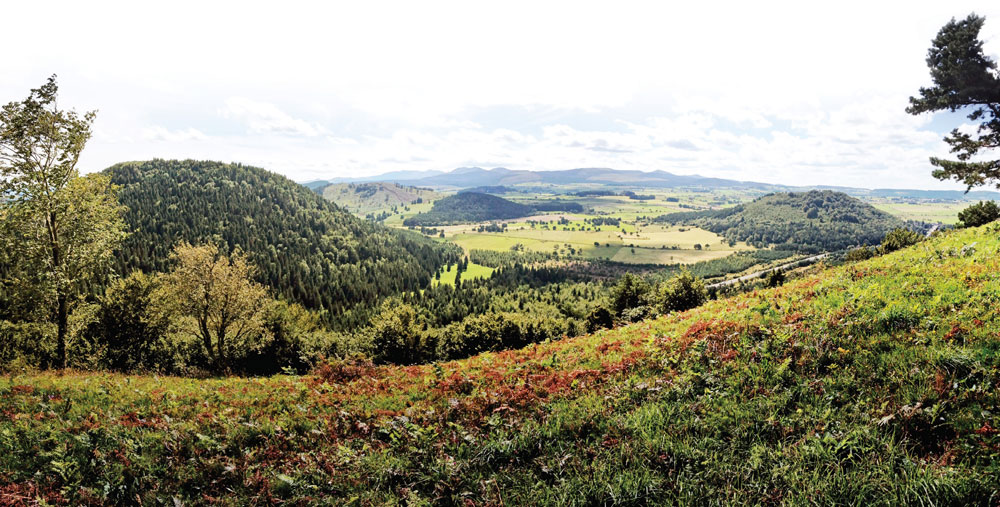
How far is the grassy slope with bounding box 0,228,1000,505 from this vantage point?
636 cm

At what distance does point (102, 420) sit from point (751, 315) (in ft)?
66.6

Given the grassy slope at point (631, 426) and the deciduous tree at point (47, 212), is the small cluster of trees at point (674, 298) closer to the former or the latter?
the grassy slope at point (631, 426)

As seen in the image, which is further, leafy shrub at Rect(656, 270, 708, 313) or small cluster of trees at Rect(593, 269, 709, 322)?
leafy shrub at Rect(656, 270, 708, 313)

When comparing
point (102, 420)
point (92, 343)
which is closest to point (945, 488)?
point (102, 420)

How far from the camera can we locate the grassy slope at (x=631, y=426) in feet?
20.9

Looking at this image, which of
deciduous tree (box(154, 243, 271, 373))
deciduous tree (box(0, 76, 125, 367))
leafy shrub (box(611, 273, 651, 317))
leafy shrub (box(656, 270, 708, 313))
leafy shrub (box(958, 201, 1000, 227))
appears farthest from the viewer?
leafy shrub (box(611, 273, 651, 317))

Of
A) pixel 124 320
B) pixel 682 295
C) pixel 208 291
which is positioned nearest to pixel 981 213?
pixel 682 295

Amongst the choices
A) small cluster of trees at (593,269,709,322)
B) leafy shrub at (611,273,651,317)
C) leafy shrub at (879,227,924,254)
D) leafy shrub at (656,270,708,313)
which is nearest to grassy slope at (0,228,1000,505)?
small cluster of trees at (593,269,709,322)

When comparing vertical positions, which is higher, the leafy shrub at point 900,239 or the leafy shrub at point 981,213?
the leafy shrub at point 981,213

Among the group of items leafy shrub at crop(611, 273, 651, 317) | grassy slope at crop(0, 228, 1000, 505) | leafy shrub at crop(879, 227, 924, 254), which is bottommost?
leafy shrub at crop(611, 273, 651, 317)

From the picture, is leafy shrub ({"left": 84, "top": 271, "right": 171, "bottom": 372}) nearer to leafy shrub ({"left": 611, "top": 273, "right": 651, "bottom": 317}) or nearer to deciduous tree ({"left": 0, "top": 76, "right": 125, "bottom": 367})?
deciduous tree ({"left": 0, "top": 76, "right": 125, "bottom": 367})

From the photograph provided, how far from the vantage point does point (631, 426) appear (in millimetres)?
8141

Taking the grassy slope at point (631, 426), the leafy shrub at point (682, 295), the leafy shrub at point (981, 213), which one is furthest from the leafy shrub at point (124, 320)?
the leafy shrub at point (981, 213)

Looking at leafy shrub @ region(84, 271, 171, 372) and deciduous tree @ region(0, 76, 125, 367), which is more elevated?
deciduous tree @ region(0, 76, 125, 367)
